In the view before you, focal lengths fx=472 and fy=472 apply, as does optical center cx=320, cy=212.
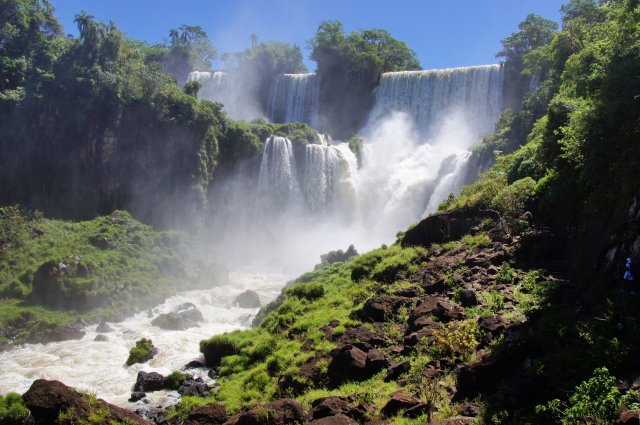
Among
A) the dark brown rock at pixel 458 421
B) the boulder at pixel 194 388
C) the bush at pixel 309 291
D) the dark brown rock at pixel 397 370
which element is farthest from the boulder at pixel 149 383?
the dark brown rock at pixel 458 421

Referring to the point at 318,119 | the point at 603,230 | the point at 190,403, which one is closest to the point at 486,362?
the point at 603,230

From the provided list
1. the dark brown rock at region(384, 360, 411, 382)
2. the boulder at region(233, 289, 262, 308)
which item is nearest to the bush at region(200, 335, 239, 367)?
the dark brown rock at region(384, 360, 411, 382)

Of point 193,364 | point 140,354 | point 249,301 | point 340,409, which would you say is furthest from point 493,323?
point 249,301

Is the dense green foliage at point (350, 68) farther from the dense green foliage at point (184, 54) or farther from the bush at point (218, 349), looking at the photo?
the bush at point (218, 349)

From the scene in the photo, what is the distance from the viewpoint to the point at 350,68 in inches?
2290

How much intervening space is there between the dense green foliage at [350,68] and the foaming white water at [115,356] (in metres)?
33.8

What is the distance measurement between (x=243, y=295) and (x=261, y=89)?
4149 centimetres

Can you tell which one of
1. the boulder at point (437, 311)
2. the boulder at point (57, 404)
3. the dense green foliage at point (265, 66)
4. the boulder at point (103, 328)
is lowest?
the boulder at point (103, 328)

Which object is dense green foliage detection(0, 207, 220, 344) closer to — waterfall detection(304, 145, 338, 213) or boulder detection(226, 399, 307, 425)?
waterfall detection(304, 145, 338, 213)

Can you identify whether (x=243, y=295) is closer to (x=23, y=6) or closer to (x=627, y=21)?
(x=627, y=21)

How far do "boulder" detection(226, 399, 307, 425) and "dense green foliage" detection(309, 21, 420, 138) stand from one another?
4847 cm

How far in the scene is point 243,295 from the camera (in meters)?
32.1

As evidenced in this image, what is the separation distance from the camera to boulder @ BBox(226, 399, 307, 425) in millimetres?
10125

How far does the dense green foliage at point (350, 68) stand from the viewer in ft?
189
